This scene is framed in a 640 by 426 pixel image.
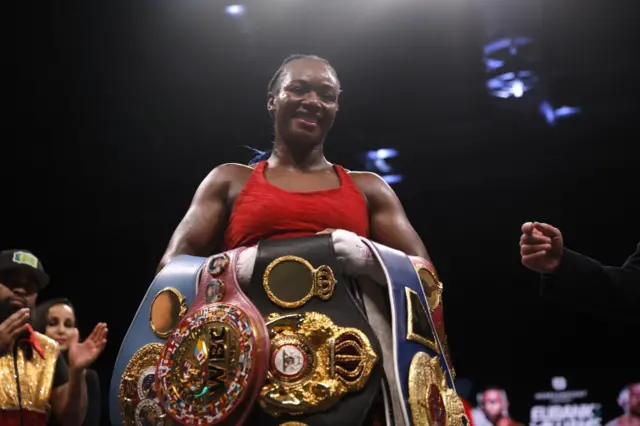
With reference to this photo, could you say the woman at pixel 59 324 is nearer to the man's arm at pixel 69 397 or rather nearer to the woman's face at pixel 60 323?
the woman's face at pixel 60 323

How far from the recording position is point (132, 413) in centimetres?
164

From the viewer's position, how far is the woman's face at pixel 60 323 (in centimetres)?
351

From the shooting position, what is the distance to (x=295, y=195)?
73.5 inches

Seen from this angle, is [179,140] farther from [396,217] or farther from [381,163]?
[396,217]

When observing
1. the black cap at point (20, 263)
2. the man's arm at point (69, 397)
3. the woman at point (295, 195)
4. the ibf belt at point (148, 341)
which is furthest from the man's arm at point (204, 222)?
the black cap at point (20, 263)

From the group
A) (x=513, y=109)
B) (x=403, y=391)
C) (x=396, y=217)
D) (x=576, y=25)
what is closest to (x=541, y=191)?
(x=513, y=109)

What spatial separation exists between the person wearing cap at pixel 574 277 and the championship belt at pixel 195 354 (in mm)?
567

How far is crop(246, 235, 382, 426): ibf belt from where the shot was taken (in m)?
1.48

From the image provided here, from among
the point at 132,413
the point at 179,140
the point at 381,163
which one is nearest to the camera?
the point at 132,413

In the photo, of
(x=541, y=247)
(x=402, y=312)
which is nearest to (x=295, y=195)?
(x=402, y=312)

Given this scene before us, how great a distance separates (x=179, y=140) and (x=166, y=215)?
2.81 ft

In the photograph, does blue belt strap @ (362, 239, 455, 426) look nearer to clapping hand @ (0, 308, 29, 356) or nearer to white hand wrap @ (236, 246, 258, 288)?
white hand wrap @ (236, 246, 258, 288)

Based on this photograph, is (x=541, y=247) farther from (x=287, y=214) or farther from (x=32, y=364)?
(x=32, y=364)

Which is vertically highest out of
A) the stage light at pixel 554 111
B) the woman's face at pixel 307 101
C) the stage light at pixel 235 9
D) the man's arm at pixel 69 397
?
the stage light at pixel 235 9
